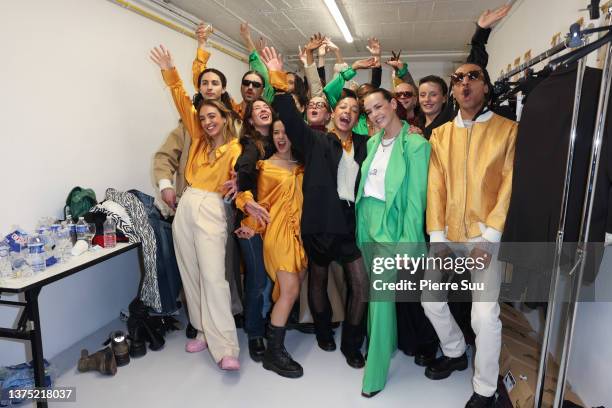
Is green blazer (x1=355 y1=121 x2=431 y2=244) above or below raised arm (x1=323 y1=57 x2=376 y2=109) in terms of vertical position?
below

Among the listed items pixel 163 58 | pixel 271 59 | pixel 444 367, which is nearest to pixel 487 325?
pixel 444 367

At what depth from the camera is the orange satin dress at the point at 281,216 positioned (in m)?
2.32

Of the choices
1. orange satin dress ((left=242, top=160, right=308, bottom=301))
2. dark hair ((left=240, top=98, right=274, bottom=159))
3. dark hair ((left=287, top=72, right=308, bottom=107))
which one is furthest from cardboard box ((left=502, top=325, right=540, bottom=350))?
dark hair ((left=287, top=72, right=308, bottom=107))

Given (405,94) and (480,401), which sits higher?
(405,94)

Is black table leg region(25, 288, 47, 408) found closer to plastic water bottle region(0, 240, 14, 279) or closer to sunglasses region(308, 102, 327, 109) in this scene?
plastic water bottle region(0, 240, 14, 279)

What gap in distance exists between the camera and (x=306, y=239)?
90.0 inches

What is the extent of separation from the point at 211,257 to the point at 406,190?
1.22 meters

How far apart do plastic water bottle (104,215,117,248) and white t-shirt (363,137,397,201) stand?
1.63 metres

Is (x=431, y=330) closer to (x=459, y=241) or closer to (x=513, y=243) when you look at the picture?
(x=459, y=241)

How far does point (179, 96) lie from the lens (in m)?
2.56

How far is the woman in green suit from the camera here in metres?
2.09

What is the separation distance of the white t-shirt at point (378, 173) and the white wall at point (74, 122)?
6.80ft

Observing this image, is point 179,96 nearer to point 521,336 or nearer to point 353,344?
point 353,344

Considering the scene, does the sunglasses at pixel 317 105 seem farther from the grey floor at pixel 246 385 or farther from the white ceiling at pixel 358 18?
the white ceiling at pixel 358 18
